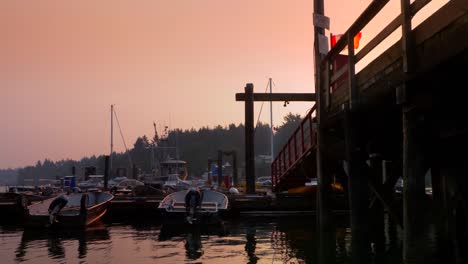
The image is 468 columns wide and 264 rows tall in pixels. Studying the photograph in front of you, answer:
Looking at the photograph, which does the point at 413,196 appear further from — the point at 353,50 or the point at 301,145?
the point at 301,145

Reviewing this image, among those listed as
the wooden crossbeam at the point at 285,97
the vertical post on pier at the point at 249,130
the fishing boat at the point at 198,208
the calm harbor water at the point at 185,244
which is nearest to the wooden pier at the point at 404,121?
the calm harbor water at the point at 185,244

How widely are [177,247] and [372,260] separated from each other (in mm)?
6173

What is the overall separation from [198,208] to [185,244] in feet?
13.4

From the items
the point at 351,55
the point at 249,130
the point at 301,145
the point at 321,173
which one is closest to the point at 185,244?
the point at 321,173

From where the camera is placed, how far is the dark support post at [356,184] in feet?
34.5

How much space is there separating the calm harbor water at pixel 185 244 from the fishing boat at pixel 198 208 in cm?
48

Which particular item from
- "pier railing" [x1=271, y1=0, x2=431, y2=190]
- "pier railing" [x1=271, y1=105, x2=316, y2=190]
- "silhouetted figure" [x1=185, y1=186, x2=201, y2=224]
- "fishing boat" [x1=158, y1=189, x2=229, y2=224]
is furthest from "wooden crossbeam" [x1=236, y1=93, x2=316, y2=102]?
"silhouetted figure" [x1=185, y1=186, x2=201, y2=224]

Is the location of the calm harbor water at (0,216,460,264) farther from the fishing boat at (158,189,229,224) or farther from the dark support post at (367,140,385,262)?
the fishing boat at (158,189,229,224)

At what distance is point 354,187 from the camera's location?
10.8 meters

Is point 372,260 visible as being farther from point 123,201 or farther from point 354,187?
point 123,201

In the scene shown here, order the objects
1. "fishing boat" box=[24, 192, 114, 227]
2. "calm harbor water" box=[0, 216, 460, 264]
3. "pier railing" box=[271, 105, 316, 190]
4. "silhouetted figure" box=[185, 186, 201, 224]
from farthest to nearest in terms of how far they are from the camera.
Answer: "fishing boat" box=[24, 192, 114, 227], "silhouetted figure" box=[185, 186, 201, 224], "pier railing" box=[271, 105, 316, 190], "calm harbor water" box=[0, 216, 460, 264]

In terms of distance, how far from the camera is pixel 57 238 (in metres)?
17.0

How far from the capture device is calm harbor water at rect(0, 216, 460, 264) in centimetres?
1270

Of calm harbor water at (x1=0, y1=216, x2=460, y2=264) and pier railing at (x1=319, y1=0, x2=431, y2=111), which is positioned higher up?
pier railing at (x1=319, y1=0, x2=431, y2=111)
